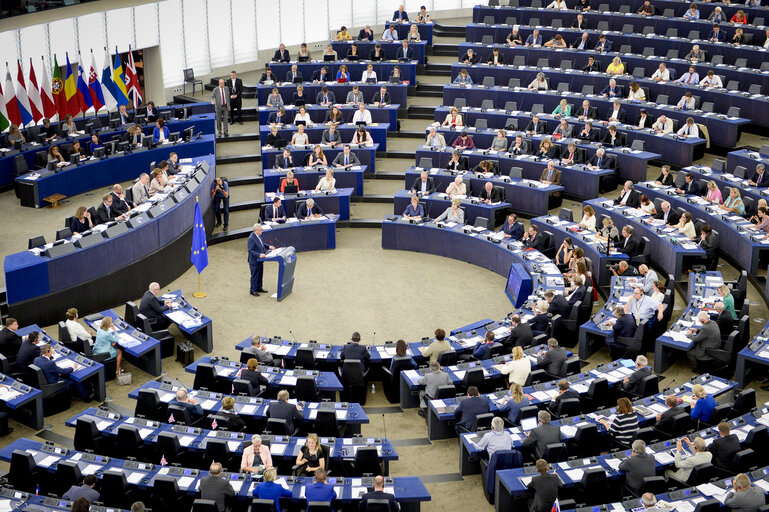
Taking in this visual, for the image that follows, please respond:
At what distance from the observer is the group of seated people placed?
72.2 feet

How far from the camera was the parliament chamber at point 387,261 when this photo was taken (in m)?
14.3

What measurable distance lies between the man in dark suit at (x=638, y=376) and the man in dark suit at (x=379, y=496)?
555 centimetres

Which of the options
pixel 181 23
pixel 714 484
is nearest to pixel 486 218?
pixel 714 484

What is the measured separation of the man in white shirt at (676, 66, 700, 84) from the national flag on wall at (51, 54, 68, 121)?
1994 centimetres

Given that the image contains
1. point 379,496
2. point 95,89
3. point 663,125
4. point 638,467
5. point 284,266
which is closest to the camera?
point 379,496

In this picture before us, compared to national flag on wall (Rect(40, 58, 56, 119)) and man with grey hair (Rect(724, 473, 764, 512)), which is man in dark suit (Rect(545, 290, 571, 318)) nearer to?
man with grey hair (Rect(724, 473, 764, 512))

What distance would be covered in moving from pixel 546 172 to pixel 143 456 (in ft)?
49.6

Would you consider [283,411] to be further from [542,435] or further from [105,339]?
→ [105,339]

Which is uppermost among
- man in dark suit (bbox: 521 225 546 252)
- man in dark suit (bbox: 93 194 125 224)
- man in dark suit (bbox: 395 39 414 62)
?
man in dark suit (bbox: 395 39 414 62)

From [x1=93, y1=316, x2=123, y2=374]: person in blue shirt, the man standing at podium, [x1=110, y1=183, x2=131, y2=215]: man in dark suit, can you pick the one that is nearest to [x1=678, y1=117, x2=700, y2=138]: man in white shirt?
the man standing at podium

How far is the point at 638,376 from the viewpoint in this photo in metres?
16.3

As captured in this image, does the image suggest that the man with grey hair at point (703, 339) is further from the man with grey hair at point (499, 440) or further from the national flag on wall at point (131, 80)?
the national flag on wall at point (131, 80)

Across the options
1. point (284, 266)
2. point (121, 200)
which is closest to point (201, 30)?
point (121, 200)

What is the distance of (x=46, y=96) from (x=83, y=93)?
Answer: 3.98ft
